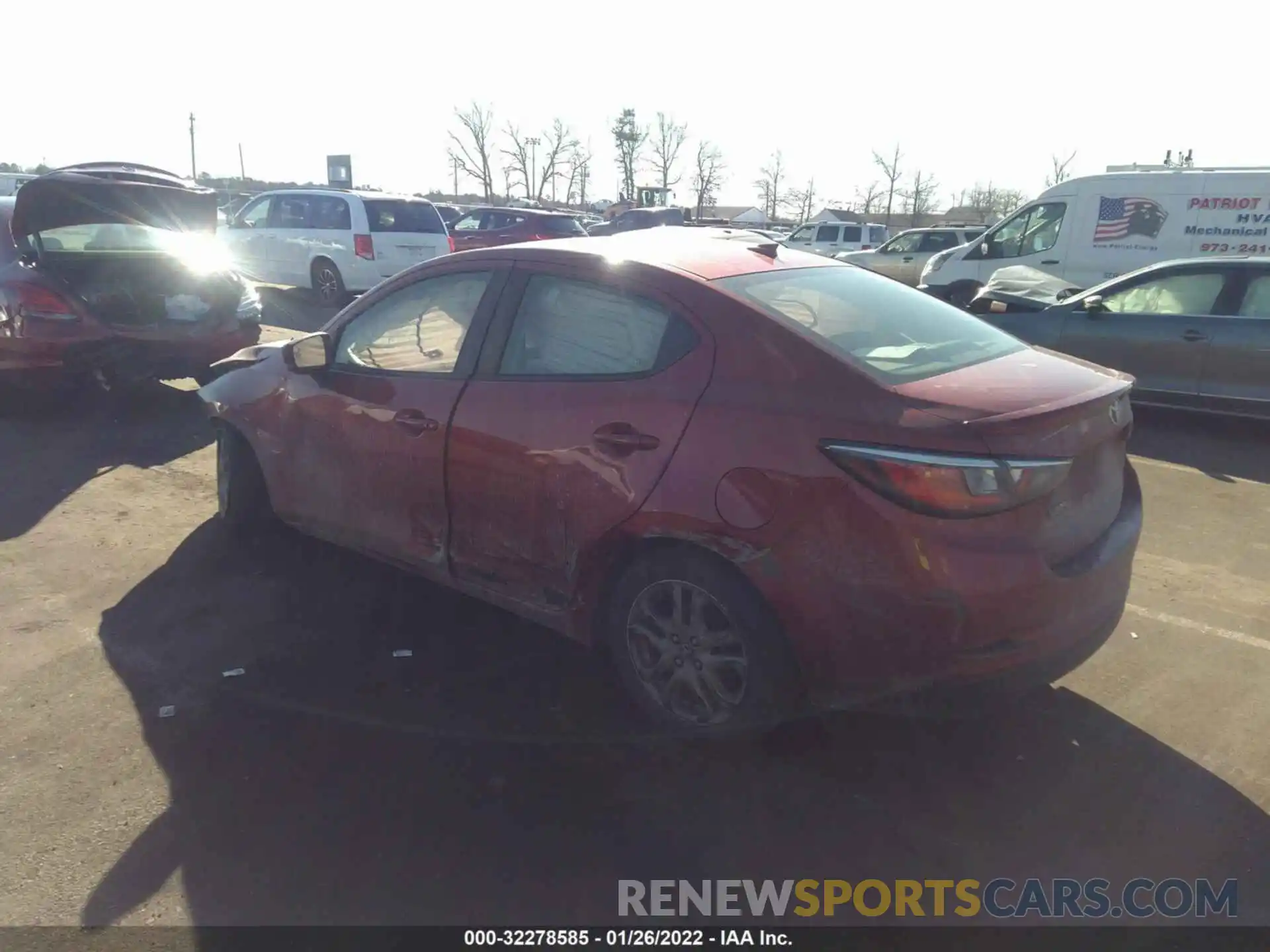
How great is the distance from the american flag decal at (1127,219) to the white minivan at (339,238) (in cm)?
947

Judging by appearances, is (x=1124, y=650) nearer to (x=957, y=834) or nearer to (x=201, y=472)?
(x=957, y=834)

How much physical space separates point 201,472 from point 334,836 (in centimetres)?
409

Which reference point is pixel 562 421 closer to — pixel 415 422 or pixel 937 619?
pixel 415 422

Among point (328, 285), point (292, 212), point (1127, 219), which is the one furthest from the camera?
point (292, 212)

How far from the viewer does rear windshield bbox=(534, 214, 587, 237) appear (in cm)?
1961

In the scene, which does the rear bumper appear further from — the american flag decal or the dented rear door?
the american flag decal

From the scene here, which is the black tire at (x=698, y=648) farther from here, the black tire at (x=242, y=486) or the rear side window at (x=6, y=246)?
the rear side window at (x=6, y=246)

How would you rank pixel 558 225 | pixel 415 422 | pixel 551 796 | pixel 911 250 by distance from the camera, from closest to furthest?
pixel 551 796 < pixel 415 422 < pixel 558 225 < pixel 911 250

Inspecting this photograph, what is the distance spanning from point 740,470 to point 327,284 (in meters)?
13.3

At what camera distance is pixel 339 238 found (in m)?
14.4

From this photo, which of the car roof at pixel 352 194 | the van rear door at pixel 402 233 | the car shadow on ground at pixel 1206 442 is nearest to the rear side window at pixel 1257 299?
the car shadow on ground at pixel 1206 442

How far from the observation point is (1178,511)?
5.56m

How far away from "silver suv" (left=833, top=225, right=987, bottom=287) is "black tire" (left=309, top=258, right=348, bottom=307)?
10435 millimetres

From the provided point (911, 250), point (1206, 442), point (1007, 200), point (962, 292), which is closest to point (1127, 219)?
point (962, 292)
